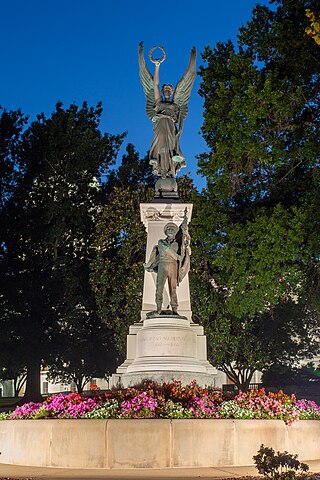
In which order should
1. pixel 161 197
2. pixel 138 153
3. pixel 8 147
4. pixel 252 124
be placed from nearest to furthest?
pixel 161 197 → pixel 252 124 → pixel 8 147 → pixel 138 153

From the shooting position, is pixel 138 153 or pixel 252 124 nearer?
pixel 252 124

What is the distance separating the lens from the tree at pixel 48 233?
117 feet

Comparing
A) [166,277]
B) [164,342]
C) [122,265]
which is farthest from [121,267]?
[164,342]

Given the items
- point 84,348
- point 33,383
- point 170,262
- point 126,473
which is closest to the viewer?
point 126,473

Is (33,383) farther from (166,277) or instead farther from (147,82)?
(166,277)

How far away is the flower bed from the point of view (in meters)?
12.2

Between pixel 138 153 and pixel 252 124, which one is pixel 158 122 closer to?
pixel 252 124

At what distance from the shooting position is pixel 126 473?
34.4ft

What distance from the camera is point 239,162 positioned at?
2588 cm

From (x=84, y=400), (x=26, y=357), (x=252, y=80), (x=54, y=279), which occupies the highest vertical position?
(x=252, y=80)

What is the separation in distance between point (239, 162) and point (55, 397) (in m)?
14.6

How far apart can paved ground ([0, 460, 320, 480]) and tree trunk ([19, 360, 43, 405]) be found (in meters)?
25.0

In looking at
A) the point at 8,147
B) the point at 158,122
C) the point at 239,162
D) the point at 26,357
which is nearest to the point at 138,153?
the point at 8,147

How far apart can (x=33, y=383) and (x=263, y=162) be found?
18926 millimetres
